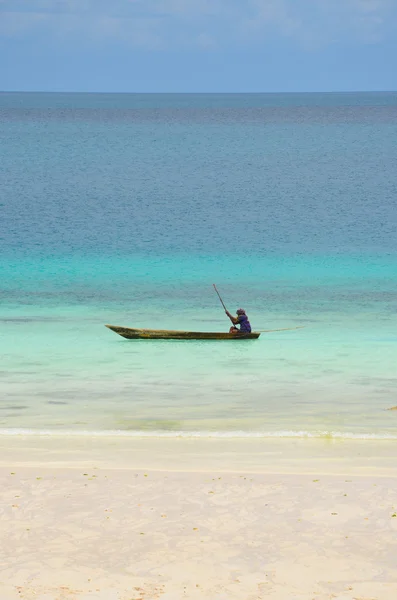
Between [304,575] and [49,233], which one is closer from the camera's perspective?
[304,575]

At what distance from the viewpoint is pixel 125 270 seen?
4206 cm

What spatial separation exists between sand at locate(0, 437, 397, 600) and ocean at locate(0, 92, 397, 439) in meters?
2.32

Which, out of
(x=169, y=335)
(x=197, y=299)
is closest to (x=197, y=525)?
(x=169, y=335)

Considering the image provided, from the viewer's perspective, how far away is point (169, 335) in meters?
25.3

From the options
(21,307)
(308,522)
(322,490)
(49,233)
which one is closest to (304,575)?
(308,522)

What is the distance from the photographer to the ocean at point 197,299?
731 inches

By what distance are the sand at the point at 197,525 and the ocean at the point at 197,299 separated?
2316mm

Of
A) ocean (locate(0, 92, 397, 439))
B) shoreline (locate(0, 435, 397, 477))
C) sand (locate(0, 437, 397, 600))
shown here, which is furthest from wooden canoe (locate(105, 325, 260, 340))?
sand (locate(0, 437, 397, 600))

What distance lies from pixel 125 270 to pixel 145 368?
19514 millimetres

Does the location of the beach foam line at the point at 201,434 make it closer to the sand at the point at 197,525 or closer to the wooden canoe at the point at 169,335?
the sand at the point at 197,525

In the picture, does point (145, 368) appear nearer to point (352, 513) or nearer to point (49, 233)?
point (352, 513)

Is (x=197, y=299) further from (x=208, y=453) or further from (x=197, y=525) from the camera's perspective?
(x=197, y=525)

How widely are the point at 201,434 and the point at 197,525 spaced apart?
5250 millimetres

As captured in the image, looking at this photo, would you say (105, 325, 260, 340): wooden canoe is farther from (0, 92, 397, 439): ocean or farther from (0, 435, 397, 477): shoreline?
(0, 435, 397, 477): shoreline
